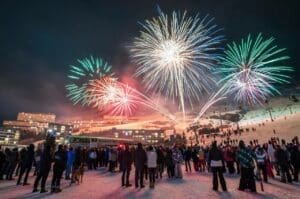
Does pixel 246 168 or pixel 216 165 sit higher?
pixel 216 165

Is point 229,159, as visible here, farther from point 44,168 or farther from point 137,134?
point 137,134

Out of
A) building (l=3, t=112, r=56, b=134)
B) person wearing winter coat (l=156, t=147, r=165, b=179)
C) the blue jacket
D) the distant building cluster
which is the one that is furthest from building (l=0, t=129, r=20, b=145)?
person wearing winter coat (l=156, t=147, r=165, b=179)

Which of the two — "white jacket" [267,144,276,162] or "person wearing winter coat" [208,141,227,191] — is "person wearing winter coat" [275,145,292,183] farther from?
"person wearing winter coat" [208,141,227,191]

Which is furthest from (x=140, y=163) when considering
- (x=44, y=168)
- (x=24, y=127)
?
(x=24, y=127)

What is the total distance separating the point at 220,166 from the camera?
10984 millimetres

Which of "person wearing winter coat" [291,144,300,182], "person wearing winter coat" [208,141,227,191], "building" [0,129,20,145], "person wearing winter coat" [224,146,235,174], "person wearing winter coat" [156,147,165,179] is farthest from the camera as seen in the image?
"building" [0,129,20,145]

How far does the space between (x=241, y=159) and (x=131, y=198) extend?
16.9 feet

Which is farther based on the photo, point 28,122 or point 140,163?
point 28,122

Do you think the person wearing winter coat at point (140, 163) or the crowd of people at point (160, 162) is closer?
the crowd of people at point (160, 162)

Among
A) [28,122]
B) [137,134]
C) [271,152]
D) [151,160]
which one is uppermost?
[28,122]

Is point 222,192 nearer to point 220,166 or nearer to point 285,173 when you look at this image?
point 220,166

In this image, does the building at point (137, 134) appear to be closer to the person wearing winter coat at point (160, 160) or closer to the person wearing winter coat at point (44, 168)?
the person wearing winter coat at point (160, 160)

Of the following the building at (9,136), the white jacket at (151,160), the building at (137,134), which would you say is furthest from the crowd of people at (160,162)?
the building at (9,136)

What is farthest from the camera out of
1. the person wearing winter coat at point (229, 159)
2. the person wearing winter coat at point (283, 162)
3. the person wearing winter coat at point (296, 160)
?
the person wearing winter coat at point (229, 159)
